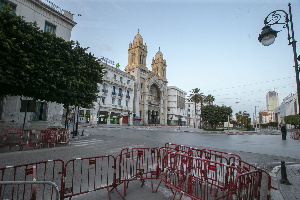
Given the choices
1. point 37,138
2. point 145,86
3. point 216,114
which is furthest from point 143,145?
point 145,86

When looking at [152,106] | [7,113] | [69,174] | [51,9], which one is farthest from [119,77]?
[69,174]

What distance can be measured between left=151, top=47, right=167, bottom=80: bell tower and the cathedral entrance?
7.15 meters

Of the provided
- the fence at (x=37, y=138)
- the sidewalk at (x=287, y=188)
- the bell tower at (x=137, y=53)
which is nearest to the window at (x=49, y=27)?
the fence at (x=37, y=138)

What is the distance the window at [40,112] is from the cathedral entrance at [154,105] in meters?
45.4

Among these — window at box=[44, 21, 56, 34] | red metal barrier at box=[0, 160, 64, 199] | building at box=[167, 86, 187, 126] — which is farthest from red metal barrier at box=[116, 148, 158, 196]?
building at box=[167, 86, 187, 126]

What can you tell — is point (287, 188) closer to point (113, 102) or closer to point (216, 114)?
point (216, 114)

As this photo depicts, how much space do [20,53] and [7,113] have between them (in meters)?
8.90

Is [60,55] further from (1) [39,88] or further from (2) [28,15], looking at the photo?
(2) [28,15]

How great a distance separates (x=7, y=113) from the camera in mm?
16188

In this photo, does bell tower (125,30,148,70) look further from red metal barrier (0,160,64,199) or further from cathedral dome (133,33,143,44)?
red metal barrier (0,160,64,199)

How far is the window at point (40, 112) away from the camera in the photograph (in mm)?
19094

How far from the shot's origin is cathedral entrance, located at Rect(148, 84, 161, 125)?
213 ft

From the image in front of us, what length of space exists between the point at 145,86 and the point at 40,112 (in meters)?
42.4

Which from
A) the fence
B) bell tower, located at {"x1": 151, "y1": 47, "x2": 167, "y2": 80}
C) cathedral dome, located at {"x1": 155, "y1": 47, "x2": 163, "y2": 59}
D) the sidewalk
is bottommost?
the sidewalk
